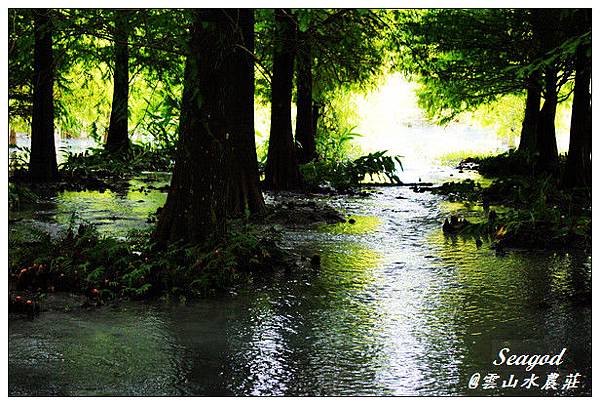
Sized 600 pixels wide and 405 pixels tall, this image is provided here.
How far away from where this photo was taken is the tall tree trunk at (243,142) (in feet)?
39.6

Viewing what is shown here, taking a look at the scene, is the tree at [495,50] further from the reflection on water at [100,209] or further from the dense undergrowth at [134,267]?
the dense undergrowth at [134,267]

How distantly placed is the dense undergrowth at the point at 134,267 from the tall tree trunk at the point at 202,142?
9.2 inches

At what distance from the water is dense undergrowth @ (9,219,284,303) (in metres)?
0.30

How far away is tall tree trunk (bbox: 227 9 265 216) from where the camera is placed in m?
12.1

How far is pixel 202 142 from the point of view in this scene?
8359mm

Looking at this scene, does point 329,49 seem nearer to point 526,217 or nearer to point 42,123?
point 526,217

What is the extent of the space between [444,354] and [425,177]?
1595cm

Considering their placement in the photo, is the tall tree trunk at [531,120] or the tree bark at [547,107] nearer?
the tree bark at [547,107]

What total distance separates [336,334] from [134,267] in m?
2.31

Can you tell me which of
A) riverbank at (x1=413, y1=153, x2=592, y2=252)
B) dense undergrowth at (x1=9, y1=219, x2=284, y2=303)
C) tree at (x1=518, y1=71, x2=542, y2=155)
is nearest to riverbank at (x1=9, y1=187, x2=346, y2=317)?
dense undergrowth at (x1=9, y1=219, x2=284, y2=303)

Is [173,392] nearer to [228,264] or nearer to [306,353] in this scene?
[306,353]

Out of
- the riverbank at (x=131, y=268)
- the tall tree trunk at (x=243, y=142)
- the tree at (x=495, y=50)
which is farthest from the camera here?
the tree at (x=495, y=50)

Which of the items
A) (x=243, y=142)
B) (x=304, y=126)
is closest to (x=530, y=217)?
(x=243, y=142)

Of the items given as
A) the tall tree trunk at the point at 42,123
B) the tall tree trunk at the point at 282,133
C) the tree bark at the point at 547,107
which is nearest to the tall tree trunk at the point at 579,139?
the tree bark at the point at 547,107
